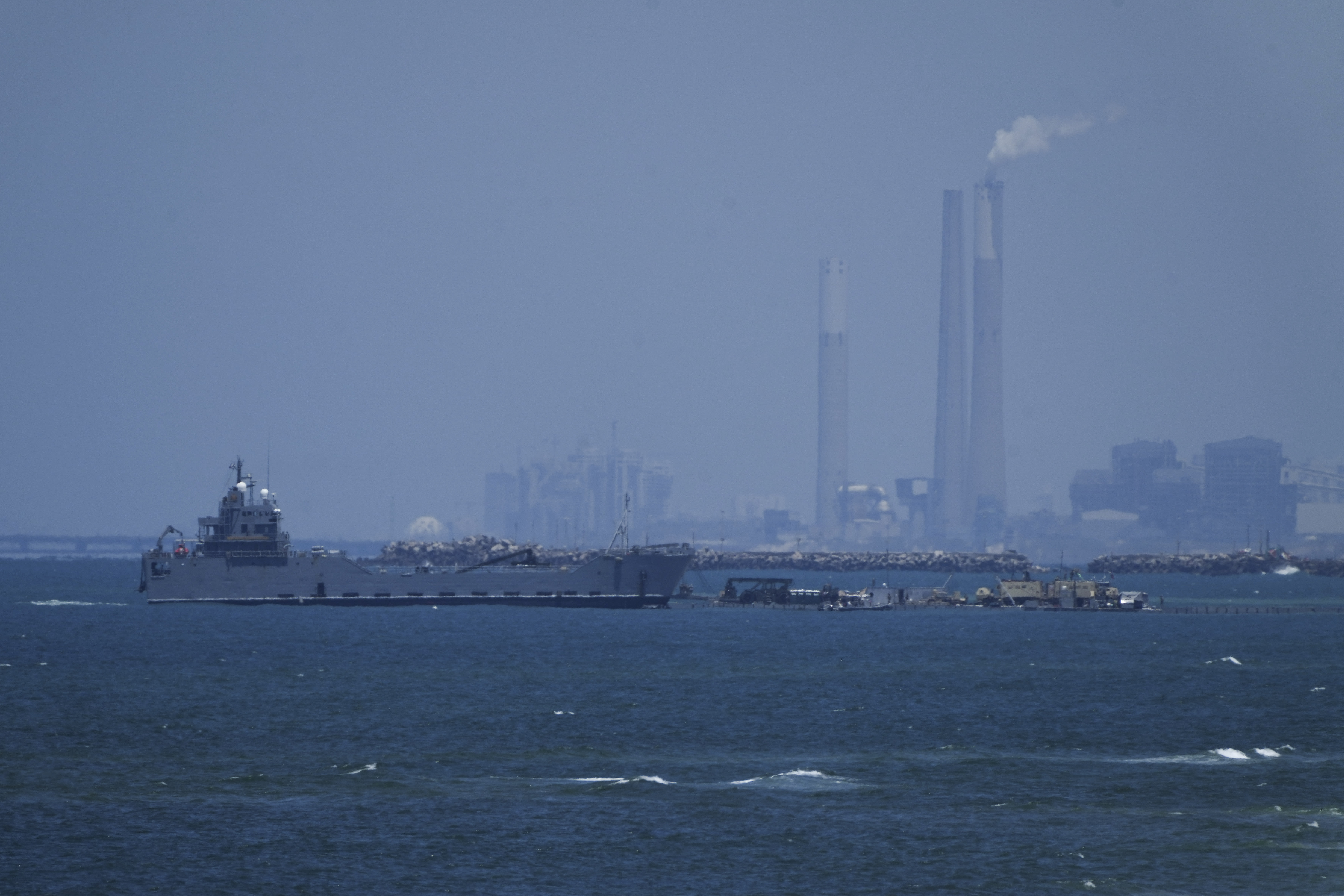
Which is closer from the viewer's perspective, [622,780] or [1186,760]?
[622,780]

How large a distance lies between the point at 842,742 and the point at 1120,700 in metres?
18.6

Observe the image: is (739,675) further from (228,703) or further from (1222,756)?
(1222,756)

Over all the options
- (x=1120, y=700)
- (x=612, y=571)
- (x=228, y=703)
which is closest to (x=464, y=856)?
(x=228, y=703)

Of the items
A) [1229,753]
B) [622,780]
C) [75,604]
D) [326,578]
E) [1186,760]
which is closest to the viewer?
[622,780]

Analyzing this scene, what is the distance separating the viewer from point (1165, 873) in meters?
35.8

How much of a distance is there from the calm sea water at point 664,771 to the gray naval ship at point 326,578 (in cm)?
3508

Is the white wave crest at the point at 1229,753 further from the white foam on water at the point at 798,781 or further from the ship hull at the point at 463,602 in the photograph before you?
the ship hull at the point at 463,602

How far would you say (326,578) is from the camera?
132 metres

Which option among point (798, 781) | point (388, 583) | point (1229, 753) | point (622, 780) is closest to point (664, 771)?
point (622, 780)

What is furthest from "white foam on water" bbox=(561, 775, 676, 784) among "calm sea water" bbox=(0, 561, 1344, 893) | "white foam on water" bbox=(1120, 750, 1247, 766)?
"white foam on water" bbox=(1120, 750, 1247, 766)

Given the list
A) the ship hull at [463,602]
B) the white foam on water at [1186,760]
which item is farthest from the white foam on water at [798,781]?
the ship hull at [463,602]

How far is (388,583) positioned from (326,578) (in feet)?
17.2

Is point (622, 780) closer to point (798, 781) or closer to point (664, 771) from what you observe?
point (664, 771)

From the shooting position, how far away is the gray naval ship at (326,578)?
130000mm
